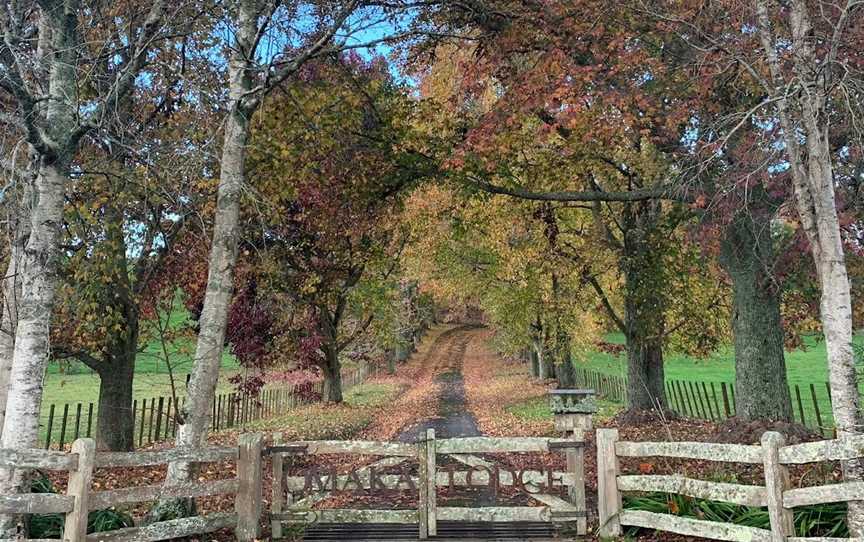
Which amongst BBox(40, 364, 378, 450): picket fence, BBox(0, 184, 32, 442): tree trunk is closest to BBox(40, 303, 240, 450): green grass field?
BBox(40, 364, 378, 450): picket fence

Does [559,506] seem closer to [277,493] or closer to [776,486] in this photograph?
[776,486]

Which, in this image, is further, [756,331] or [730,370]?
[730,370]

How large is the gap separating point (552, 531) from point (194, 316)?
12.2 meters

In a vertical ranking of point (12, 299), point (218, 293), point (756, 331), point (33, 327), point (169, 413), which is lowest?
point (169, 413)

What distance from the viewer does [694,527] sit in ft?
21.0

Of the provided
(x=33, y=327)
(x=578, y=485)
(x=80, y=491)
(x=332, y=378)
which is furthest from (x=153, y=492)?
(x=332, y=378)

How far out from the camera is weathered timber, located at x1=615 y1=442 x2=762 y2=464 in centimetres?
609

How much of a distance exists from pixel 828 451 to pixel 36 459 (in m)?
→ 7.28

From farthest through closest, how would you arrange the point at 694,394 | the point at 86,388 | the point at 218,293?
1. the point at 86,388
2. the point at 694,394
3. the point at 218,293

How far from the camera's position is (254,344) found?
706 inches

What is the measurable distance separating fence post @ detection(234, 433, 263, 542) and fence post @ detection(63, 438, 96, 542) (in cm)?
169

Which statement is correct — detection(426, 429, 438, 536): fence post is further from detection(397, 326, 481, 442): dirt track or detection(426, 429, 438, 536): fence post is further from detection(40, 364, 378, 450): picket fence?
detection(40, 364, 378, 450): picket fence

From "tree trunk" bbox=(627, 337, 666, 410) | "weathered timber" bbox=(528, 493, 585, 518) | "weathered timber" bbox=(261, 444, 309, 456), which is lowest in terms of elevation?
"weathered timber" bbox=(528, 493, 585, 518)

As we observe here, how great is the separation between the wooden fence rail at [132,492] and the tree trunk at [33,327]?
665 millimetres
